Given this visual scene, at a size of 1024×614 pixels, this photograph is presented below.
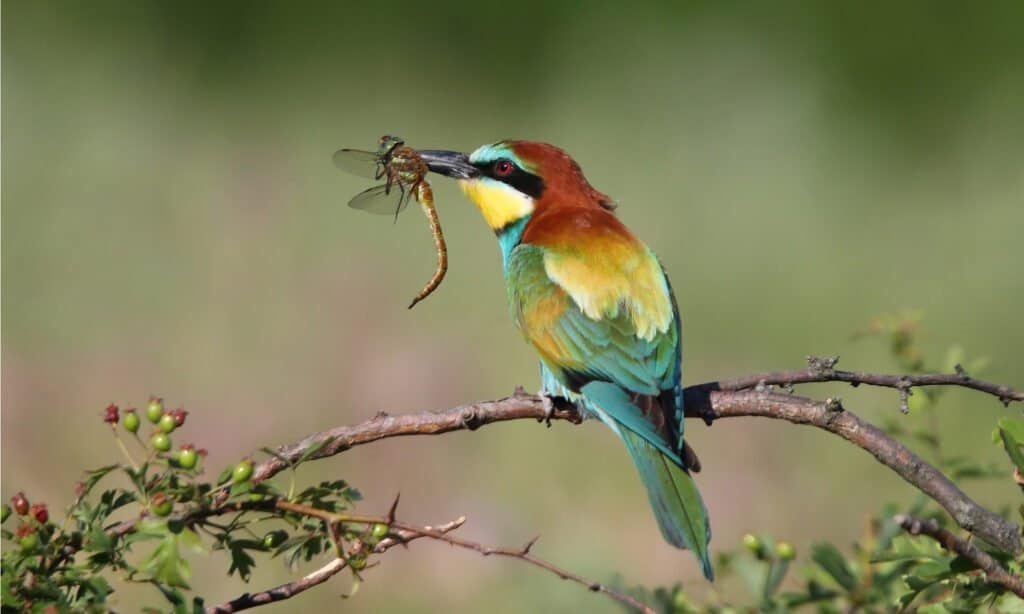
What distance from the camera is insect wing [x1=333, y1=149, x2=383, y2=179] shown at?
3.05 m

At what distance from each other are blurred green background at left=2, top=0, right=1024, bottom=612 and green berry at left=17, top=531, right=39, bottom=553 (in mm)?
1107

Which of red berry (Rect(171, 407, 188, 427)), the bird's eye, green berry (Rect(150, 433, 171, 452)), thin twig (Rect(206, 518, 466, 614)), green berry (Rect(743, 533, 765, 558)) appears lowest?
thin twig (Rect(206, 518, 466, 614))

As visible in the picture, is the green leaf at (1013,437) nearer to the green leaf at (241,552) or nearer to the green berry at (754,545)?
the green berry at (754,545)

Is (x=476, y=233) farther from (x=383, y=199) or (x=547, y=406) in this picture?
(x=547, y=406)

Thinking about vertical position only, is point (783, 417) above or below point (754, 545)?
above

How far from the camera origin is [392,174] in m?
3.02

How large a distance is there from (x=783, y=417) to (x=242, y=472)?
2.08 feet

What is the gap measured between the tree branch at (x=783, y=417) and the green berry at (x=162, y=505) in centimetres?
11

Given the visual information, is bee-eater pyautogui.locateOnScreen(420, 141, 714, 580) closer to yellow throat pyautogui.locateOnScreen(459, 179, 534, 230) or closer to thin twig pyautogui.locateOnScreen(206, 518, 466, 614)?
yellow throat pyautogui.locateOnScreen(459, 179, 534, 230)

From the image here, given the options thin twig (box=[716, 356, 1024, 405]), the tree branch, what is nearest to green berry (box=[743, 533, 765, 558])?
the tree branch

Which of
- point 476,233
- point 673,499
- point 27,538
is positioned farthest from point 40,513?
point 476,233

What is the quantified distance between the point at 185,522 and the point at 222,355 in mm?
2675

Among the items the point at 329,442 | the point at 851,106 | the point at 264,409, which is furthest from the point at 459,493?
the point at 851,106

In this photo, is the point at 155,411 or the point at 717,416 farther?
the point at 717,416
